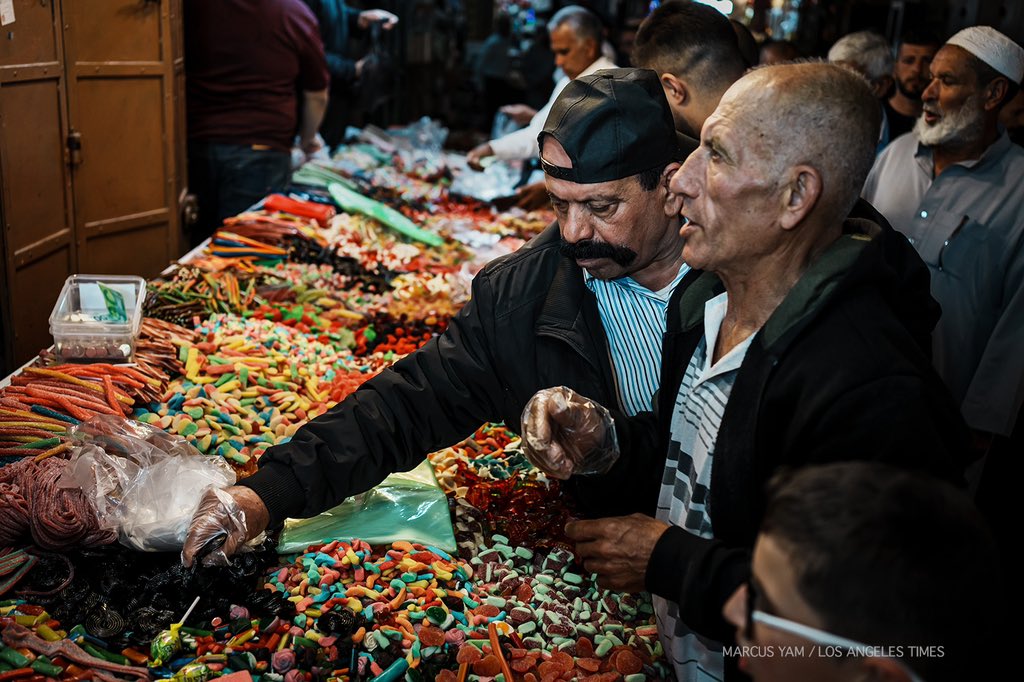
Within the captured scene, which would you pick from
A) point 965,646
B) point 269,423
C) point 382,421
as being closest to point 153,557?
point 382,421

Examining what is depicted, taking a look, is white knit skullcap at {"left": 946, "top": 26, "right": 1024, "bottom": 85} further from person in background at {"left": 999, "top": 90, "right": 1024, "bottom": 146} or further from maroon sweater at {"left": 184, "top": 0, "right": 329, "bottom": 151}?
maroon sweater at {"left": 184, "top": 0, "right": 329, "bottom": 151}

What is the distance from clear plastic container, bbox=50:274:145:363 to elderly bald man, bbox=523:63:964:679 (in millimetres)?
1713

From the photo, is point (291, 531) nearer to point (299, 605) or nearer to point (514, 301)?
point (299, 605)

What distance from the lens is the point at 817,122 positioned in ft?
5.33

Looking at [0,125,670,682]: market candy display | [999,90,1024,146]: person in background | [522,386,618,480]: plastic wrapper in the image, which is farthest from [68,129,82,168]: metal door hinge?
[999,90,1024,146]: person in background

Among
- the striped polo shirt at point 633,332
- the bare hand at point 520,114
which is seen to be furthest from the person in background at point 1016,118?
the bare hand at point 520,114

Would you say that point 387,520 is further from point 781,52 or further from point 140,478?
point 781,52

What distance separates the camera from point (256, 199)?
19.6 feet

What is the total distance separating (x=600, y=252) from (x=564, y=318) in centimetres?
20

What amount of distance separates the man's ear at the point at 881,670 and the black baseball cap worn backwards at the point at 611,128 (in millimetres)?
1501

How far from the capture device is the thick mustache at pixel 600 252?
2344 millimetres

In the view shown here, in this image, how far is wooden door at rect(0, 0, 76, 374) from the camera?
12.9 ft

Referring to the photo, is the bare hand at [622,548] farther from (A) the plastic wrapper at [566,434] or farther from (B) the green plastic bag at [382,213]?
(B) the green plastic bag at [382,213]

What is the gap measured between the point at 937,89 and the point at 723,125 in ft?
8.74
